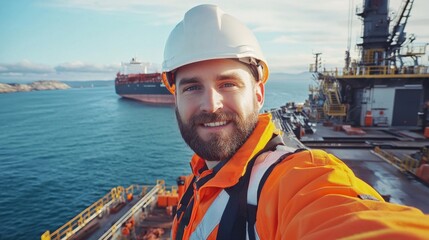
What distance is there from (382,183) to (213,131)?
1102 cm

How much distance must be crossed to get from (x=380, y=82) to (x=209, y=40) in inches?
927

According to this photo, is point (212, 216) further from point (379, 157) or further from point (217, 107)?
point (379, 157)

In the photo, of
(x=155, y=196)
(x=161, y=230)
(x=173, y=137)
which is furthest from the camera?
(x=173, y=137)

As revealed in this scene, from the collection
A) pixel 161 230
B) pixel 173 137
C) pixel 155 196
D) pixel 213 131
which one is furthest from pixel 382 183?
pixel 173 137

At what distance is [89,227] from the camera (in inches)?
480

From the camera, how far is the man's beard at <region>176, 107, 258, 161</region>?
1.85 metres

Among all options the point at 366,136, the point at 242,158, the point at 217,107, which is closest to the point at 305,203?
the point at 242,158

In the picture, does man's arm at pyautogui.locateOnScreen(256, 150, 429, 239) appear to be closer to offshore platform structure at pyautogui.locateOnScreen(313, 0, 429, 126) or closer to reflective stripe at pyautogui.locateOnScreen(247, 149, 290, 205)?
reflective stripe at pyautogui.locateOnScreen(247, 149, 290, 205)

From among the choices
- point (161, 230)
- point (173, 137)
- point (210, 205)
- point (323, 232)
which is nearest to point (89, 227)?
point (161, 230)

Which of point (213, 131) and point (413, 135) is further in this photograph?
point (413, 135)

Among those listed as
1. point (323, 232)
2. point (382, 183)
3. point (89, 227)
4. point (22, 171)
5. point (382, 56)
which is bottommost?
point (22, 171)

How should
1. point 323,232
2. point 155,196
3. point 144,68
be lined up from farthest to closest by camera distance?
point 144,68 → point 155,196 → point 323,232

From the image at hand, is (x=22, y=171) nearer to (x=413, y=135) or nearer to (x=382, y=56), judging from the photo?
(x=413, y=135)

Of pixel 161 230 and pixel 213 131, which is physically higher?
pixel 213 131
